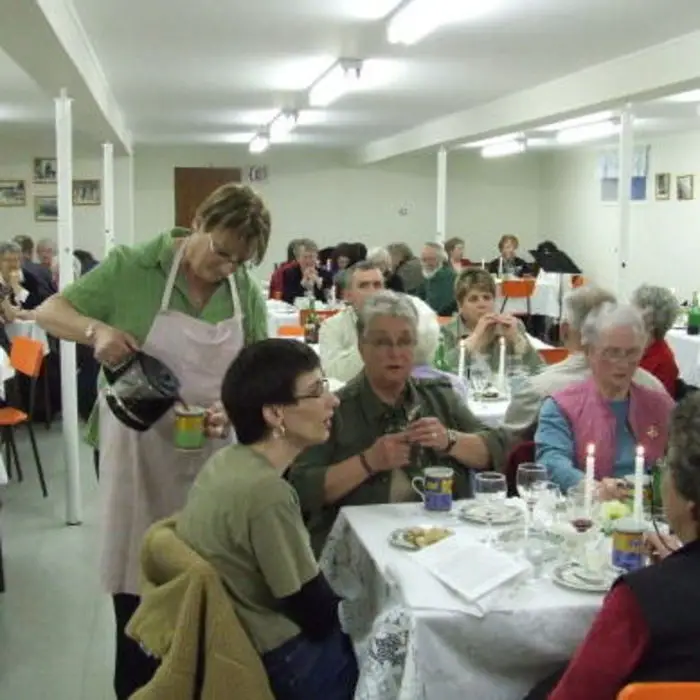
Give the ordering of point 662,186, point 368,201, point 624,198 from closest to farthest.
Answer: point 624,198
point 662,186
point 368,201

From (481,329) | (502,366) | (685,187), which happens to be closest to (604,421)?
(502,366)

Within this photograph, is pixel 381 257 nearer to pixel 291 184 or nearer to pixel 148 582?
pixel 148 582

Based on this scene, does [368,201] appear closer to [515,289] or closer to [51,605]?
[515,289]

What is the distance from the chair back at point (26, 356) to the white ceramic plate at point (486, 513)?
354cm

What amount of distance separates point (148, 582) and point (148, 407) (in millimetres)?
710

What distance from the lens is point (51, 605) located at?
4102 millimetres

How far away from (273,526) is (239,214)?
3.21 ft

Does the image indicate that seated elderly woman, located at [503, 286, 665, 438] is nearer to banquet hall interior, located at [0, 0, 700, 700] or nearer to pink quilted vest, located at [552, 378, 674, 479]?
banquet hall interior, located at [0, 0, 700, 700]

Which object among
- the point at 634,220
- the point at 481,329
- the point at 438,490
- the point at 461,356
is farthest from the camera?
the point at 634,220

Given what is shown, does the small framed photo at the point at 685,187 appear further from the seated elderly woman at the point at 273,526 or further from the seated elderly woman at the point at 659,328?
the seated elderly woman at the point at 273,526

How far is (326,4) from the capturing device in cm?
525

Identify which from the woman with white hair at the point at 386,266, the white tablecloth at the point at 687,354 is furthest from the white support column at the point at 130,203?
the white tablecloth at the point at 687,354

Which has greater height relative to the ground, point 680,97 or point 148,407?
point 680,97

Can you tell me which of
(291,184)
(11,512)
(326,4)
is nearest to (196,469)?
(11,512)
